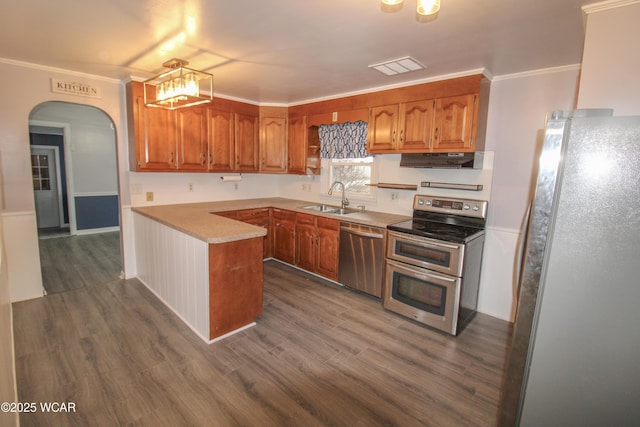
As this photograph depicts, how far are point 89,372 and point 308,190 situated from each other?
3.41 metres

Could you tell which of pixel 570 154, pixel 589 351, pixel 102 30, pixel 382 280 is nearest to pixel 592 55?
pixel 570 154

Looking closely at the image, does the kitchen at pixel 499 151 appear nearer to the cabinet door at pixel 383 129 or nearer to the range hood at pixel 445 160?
the range hood at pixel 445 160

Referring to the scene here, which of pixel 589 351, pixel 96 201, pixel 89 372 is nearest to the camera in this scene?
pixel 589 351

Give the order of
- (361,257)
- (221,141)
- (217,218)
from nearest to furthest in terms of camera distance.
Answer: (217,218) < (361,257) < (221,141)

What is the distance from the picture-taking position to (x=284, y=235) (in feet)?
14.4

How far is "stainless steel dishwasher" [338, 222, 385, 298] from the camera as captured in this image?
3.29 meters

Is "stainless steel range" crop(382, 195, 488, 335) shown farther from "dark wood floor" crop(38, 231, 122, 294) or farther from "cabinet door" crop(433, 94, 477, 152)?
"dark wood floor" crop(38, 231, 122, 294)

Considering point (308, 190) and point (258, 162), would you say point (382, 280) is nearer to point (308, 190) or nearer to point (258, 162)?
point (308, 190)

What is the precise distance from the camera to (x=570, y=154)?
3.64 feet

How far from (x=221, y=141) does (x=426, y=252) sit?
9.82ft

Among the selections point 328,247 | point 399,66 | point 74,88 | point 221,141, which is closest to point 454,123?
point 399,66

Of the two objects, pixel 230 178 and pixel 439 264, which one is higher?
pixel 230 178

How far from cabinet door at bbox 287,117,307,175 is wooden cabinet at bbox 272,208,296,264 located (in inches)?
26.8

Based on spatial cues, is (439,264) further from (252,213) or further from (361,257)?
(252,213)
